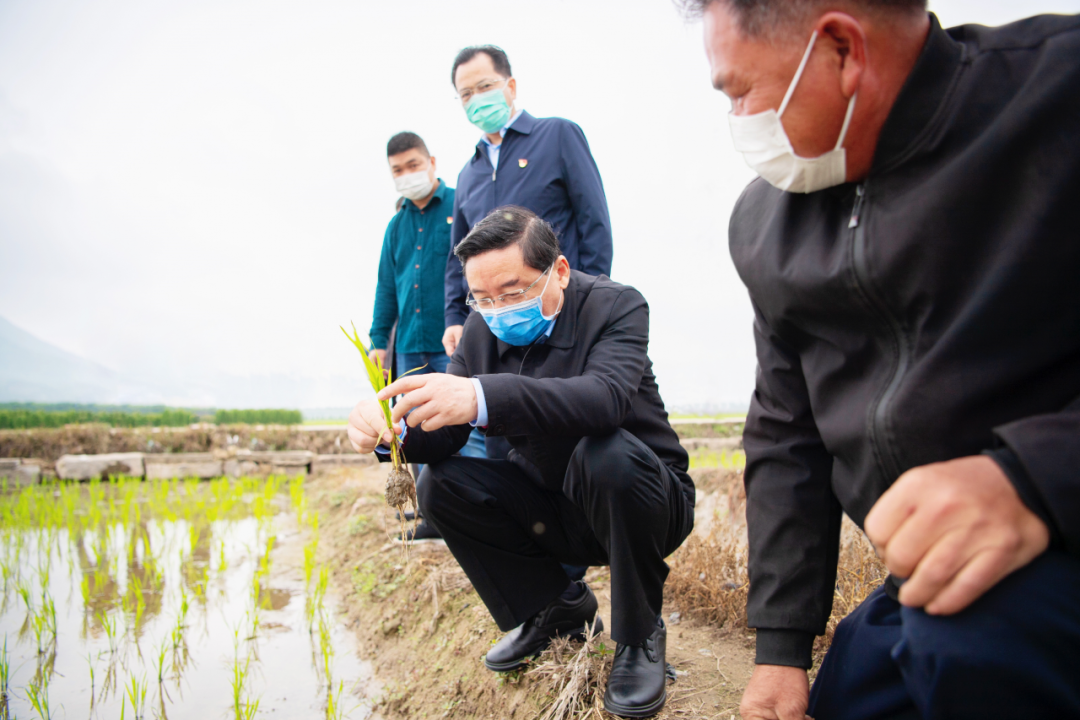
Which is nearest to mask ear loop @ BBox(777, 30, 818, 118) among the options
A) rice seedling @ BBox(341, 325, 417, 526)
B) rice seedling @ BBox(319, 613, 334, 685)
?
rice seedling @ BBox(341, 325, 417, 526)

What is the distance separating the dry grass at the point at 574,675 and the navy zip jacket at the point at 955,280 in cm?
86

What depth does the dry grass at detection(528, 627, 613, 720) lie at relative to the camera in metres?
1.89

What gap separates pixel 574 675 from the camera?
196 cm

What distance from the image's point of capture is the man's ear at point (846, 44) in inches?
38.1

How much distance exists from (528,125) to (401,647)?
2698mm

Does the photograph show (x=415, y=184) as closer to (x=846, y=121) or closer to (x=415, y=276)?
(x=415, y=276)

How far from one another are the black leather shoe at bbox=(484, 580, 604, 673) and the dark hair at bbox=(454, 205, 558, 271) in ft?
3.85

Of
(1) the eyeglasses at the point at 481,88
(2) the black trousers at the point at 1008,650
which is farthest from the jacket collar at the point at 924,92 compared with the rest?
(1) the eyeglasses at the point at 481,88

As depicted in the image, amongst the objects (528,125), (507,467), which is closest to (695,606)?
(507,467)

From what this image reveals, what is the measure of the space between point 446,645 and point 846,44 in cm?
267

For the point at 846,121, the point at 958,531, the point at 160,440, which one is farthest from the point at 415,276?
the point at 160,440

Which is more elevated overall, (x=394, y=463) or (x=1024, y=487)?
(x=1024, y=487)

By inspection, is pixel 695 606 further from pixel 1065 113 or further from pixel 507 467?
pixel 1065 113

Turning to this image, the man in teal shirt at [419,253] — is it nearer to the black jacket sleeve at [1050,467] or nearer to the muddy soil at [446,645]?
the muddy soil at [446,645]
